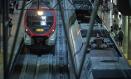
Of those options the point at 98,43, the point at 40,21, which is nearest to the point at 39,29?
the point at 40,21

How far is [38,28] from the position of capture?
23.5 metres

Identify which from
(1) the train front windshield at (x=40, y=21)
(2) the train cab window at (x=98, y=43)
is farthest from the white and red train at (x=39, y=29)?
(2) the train cab window at (x=98, y=43)

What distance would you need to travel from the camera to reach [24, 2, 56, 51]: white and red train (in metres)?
23.4

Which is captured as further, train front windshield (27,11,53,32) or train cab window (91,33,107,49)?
train front windshield (27,11,53,32)

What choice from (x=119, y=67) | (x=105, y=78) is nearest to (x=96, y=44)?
(x=119, y=67)

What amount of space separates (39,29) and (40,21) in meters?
0.49

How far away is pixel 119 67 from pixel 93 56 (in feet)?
5.62

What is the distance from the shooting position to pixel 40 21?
932 inches

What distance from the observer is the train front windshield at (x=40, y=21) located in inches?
923

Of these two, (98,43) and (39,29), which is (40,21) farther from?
(98,43)

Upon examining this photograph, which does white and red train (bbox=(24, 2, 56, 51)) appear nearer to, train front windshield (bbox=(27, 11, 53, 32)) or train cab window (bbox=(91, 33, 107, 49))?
train front windshield (bbox=(27, 11, 53, 32))

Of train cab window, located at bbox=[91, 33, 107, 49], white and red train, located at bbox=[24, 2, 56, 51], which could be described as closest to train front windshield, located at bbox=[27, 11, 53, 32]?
white and red train, located at bbox=[24, 2, 56, 51]

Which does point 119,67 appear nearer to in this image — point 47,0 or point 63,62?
point 63,62

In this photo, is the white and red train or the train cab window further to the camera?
the white and red train
